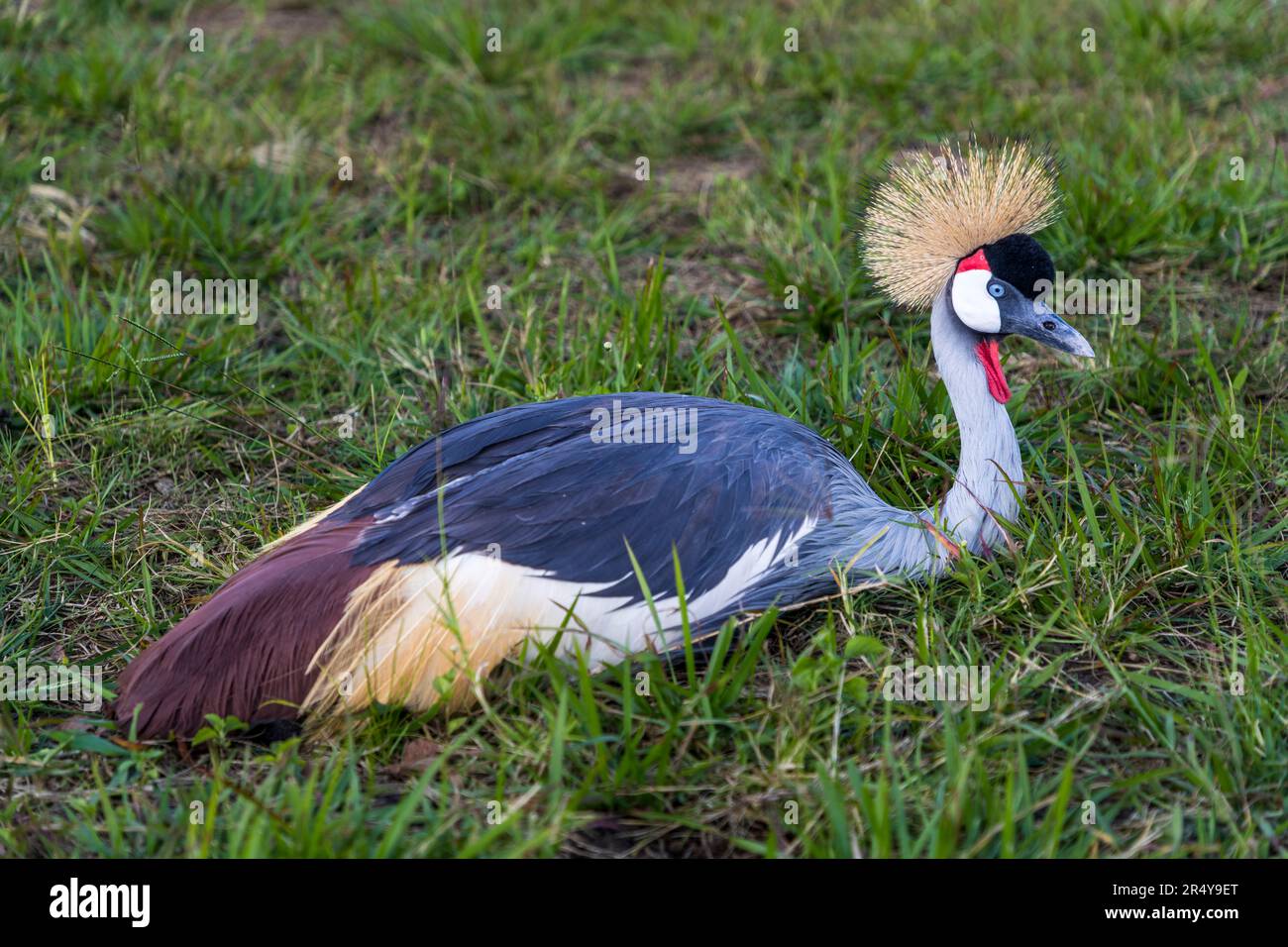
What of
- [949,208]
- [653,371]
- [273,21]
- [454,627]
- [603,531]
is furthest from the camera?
[273,21]

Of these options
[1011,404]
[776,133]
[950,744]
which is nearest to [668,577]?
[950,744]

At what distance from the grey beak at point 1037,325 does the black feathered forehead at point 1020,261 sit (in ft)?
0.14

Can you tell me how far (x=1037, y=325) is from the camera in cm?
329

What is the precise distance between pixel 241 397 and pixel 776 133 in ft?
8.65

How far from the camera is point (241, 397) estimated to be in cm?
411

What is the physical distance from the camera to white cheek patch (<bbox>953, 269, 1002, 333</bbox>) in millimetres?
3293

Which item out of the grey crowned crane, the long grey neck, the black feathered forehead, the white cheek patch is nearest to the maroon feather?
the grey crowned crane

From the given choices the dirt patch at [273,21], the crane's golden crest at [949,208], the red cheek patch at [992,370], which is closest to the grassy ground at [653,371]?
the dirt patch at [273,21]

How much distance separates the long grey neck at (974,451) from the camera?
3193 millimetres

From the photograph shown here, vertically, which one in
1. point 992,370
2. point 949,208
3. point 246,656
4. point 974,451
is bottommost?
point 246,656

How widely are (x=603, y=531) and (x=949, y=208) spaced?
1.30 m

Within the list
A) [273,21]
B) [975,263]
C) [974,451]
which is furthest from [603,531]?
[273,21]

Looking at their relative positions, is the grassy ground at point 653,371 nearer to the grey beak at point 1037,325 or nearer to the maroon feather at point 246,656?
the maroon feather at point 246,656

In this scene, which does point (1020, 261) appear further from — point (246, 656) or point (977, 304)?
point (246, 656)
